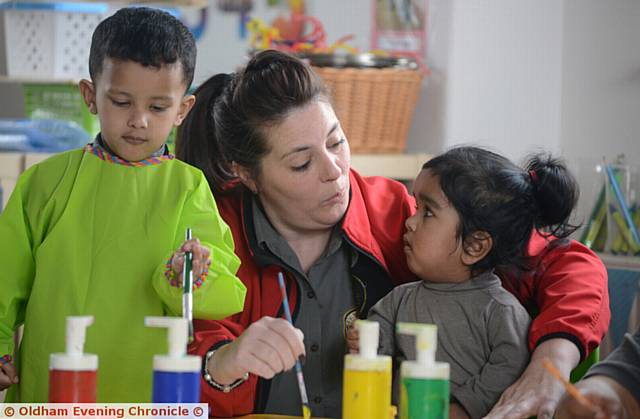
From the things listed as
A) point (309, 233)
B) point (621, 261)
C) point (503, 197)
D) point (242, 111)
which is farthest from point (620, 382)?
point (621, 261)

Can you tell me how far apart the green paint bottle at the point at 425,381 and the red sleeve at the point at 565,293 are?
1.40 ft

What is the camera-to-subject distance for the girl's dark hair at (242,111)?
1.65 meters

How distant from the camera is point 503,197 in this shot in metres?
1.54

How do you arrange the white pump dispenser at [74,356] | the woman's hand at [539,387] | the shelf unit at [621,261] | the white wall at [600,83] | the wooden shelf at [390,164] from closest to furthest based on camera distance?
the white pump dispenser at [74,356], the woman's hand at [539,387], the shelf unit at [621,261], the white wall at [600,83], the wooden shelf at [390,164]

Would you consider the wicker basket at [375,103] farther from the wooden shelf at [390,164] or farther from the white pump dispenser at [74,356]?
the white pump dispenser at [74,356]

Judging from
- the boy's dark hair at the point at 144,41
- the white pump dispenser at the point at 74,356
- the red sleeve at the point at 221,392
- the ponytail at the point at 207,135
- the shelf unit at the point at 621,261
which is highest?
the boy's dark hair at the point at 144,41

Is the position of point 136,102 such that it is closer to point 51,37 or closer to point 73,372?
point 73,372

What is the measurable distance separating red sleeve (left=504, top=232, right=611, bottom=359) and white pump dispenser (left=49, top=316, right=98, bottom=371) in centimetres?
70

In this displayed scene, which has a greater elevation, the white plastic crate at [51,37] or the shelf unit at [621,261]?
the white plastic crate at [51,37]

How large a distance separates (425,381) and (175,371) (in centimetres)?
26

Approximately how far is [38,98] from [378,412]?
2.61 m

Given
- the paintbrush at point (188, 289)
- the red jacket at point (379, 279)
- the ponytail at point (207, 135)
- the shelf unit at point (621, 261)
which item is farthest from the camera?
the shelf unit at point (621, 261)

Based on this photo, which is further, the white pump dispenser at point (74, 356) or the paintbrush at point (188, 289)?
the paintbrush at point (188, 289)

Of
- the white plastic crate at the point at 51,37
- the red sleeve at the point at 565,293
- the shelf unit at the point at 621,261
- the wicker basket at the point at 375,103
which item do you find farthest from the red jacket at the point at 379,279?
the white plastic crate at the point at 51,37
